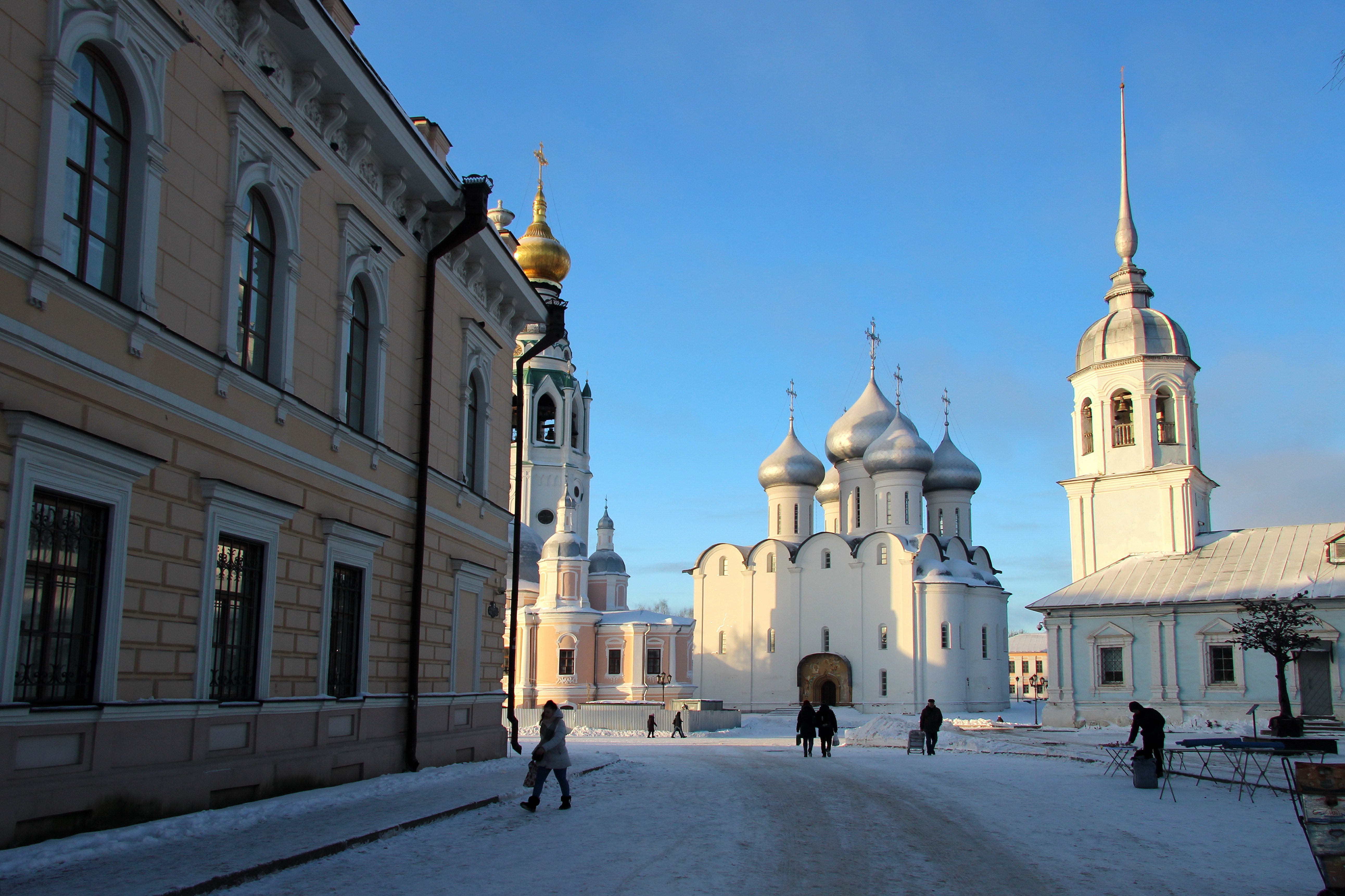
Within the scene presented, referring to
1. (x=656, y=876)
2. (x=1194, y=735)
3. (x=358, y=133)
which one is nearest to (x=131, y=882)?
(x=656, y=876)

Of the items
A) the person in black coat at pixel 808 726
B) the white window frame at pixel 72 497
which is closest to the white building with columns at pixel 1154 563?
the person in black coat at pixel 808 726

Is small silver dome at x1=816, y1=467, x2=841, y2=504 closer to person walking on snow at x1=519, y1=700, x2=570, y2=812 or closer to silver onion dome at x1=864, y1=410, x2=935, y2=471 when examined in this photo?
silver onion dome at x1=864, y1=410, x2=935, y2=471

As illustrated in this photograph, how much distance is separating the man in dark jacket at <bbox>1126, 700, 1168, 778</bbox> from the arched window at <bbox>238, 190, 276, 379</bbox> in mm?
11638

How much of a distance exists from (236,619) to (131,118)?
4.59m

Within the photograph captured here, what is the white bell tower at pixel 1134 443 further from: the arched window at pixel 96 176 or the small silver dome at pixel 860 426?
the arched window at pixel 96 176

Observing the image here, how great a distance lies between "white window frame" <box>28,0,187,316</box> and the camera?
324 inches

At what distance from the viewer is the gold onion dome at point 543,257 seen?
172 feet

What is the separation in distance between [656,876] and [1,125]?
6.77 m

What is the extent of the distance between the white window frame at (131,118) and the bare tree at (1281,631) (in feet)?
89.4

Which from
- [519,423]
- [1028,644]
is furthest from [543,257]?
[1028,644]

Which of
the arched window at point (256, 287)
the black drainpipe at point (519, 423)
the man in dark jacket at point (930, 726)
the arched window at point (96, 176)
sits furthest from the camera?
the man in dark jacket at point (930, 726)

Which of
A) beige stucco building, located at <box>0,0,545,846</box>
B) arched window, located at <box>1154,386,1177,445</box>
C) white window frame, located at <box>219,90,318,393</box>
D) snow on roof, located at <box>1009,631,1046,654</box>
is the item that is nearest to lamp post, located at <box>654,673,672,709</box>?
arched window, located at <box>1154,386,1177,445</box>

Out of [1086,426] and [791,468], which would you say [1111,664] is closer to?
[1086,426]

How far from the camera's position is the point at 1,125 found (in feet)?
25.8
